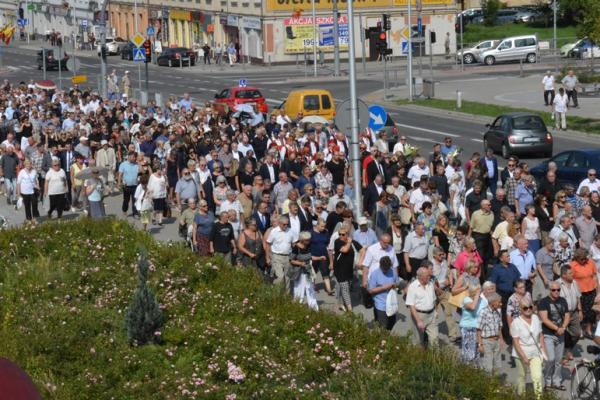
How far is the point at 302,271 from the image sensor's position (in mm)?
18500

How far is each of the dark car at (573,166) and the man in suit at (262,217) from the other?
7.42 meters

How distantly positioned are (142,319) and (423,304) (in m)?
3.45

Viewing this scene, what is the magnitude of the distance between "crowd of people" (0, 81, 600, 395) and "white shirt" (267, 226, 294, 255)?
0.02 metres

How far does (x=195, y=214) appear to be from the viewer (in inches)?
790

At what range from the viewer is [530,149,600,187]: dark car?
26016mm

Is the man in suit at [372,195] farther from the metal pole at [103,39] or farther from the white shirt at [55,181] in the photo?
the metal pole at [103,39]

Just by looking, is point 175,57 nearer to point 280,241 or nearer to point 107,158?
point 107,158

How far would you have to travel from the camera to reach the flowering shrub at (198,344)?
12453 millimetres

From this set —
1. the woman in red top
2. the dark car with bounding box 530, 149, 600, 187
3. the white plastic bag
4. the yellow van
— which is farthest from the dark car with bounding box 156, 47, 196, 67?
the woman in red top

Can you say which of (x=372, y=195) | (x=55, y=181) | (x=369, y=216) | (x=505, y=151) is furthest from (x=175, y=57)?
(x=369, y=216)

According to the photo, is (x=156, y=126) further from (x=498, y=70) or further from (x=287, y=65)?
(x=287, y=65)

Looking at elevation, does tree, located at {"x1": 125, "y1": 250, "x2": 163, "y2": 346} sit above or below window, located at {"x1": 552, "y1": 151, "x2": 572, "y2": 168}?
below

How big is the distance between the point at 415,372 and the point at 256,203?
10.1 m

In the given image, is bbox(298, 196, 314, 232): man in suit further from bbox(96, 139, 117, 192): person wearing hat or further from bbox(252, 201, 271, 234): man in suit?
bbox(96, 139, 117, 192): person wearing hat
